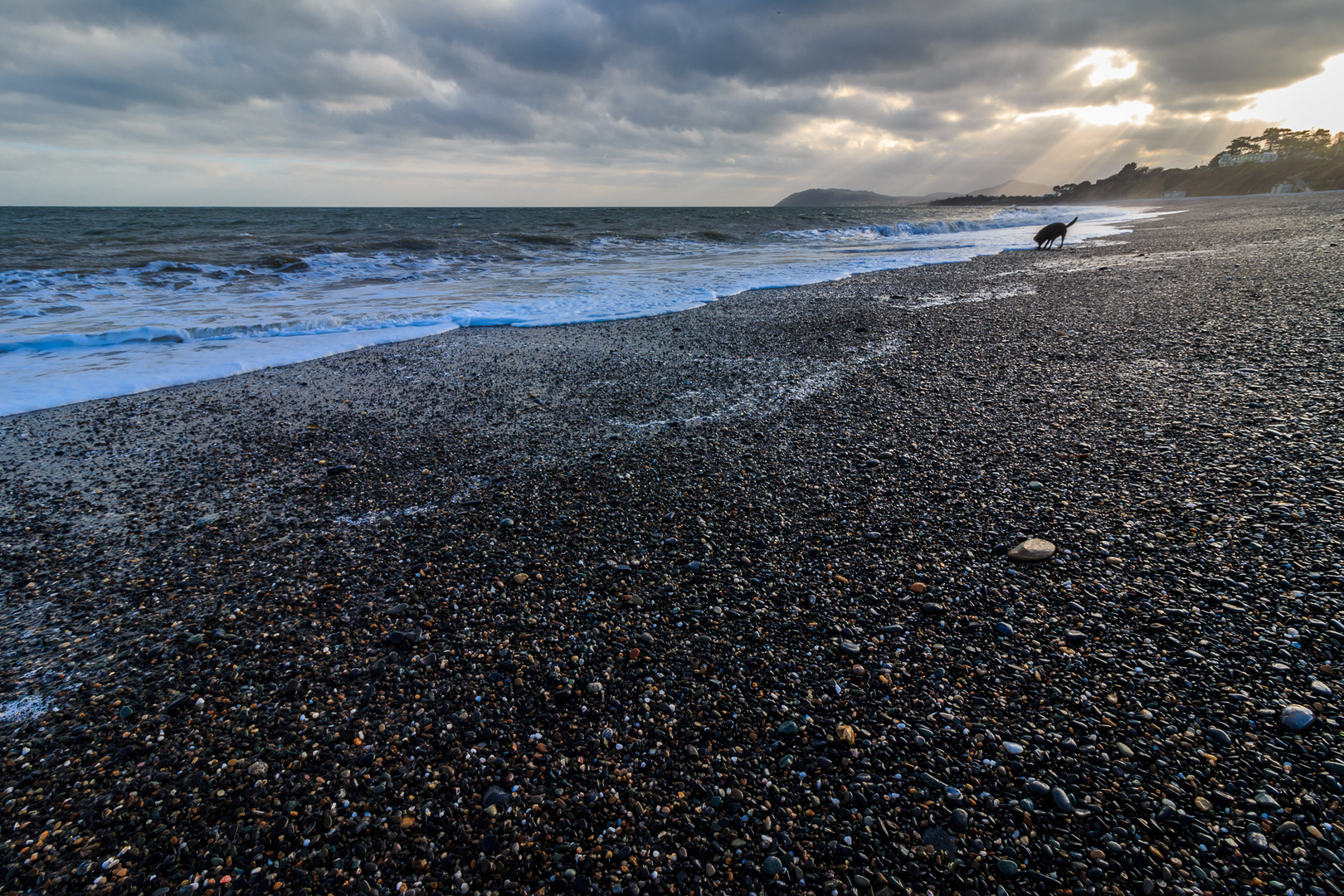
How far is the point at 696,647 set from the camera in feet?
7.96

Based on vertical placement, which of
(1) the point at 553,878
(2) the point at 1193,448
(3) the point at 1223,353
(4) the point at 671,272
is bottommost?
(1) the point at 553,878

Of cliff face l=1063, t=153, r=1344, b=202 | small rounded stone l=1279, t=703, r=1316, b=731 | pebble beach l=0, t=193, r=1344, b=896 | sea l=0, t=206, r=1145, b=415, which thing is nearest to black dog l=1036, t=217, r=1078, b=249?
sea l=0, t=206, r=1145, b=415

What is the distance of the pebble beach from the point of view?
5.53ft

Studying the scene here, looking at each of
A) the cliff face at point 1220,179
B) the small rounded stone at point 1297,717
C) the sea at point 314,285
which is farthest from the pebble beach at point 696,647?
the cliff face at point 1220,179

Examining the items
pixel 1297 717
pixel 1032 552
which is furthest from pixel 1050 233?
pixel 1297 717

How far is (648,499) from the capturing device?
359 centimetres

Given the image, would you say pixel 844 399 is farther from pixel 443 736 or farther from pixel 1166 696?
pixel 443 736

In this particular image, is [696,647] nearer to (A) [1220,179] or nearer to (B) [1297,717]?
(B) [1297,717]

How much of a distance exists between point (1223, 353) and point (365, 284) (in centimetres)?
1664

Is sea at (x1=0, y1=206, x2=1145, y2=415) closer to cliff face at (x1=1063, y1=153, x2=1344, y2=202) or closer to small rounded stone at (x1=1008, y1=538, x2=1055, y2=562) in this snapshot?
small rounded stone at (x1=1008, y1=538, x2=1055, y2=562)

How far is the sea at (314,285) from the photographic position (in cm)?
764

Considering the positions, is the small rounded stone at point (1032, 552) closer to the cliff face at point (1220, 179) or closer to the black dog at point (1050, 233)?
the black dog at point (1050, 233)

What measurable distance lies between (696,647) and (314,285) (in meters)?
16.3

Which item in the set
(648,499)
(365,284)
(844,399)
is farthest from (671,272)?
(648,499)
